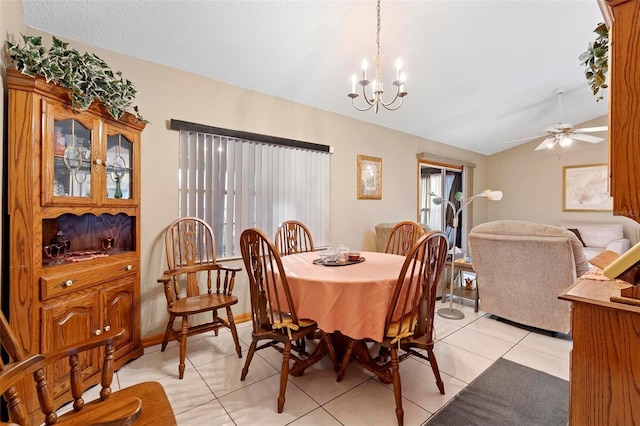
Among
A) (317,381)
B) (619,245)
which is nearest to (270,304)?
(317,381)

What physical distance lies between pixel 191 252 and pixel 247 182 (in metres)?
0.89

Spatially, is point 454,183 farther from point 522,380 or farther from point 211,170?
point 211,170

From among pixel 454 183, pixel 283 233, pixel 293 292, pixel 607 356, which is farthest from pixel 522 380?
pixel 454 183

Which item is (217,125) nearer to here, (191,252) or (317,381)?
(191,252)

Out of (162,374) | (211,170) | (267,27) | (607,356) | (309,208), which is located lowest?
(162,374)

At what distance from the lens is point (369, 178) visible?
4.20m

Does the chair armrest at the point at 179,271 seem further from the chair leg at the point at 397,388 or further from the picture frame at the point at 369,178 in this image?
the picture frame at the point at 369,178

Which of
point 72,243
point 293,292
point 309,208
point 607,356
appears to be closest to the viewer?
point 607,356

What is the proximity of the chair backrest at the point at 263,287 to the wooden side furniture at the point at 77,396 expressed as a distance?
27.5 inches

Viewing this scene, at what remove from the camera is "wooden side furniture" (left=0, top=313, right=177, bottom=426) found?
2.91 ft

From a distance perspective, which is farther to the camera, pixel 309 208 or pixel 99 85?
pixel 309 208

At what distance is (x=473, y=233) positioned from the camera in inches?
111

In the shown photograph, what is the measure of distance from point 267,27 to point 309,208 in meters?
1.91

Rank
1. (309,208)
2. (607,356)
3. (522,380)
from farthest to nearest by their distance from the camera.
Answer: (309,208) → (522,380) → (607,356)
